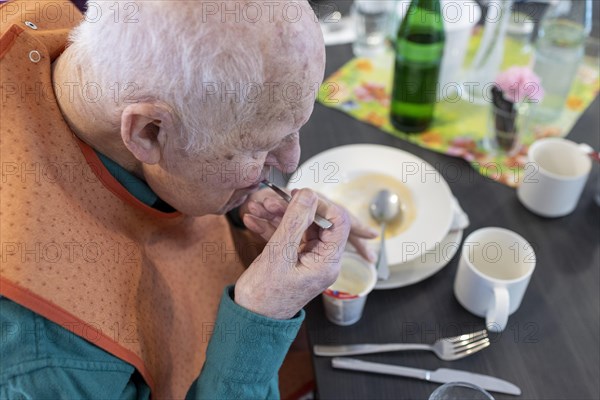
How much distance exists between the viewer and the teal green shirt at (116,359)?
0.68m

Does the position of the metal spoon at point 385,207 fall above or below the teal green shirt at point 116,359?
below

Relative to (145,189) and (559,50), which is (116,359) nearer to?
(145,189)

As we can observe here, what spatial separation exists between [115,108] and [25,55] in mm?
182

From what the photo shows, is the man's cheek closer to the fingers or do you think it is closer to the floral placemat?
the fingers

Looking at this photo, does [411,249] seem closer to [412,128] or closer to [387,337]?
[387,337]

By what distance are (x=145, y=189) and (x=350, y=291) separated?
37 cm

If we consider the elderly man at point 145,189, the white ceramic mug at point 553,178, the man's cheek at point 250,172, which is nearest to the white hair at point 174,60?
the elderly man at point 145,189

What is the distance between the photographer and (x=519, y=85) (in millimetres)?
1216

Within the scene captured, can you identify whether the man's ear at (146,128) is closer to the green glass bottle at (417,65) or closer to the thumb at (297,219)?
the thumb at (297,219)

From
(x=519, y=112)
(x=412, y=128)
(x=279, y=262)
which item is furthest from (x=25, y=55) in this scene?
(x=519, y=112)

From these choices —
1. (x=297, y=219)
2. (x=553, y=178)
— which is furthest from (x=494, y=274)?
(x=297, y=219)

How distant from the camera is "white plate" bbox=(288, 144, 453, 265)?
1078mm

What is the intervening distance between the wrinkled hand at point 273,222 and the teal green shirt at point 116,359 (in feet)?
0.52

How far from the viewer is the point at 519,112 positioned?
4.00 ft
